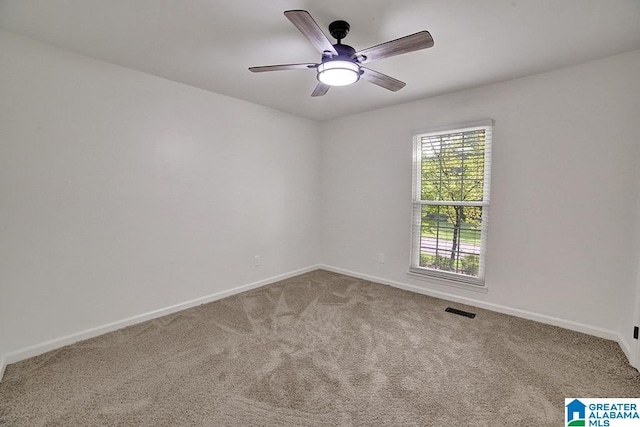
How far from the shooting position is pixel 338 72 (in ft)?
A: 6.23

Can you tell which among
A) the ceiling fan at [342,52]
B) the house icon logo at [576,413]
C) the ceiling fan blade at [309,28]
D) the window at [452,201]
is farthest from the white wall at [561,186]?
the ceiling fan blade at [309,28]

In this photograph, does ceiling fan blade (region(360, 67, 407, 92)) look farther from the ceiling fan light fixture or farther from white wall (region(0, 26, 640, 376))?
white wall (region(0, 26, 640, 376))

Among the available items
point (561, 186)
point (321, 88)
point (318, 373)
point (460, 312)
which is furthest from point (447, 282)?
point (321, 88)

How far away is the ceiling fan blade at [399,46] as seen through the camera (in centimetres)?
155

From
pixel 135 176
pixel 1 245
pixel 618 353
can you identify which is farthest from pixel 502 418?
pixel 1 245

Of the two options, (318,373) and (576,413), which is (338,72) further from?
(576,413)

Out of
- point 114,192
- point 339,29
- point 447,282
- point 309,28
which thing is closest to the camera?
point 309,28

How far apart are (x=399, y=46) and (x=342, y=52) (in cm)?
41

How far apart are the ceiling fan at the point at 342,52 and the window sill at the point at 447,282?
2.33 metres

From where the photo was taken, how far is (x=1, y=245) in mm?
1993

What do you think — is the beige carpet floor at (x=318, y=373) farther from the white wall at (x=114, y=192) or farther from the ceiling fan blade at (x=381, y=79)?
the ceiling fan blade at (x=381, y=79)

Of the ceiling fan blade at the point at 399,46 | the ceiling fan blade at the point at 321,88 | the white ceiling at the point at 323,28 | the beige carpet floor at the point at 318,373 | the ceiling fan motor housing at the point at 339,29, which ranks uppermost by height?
the white ceiling at the point at 323,28

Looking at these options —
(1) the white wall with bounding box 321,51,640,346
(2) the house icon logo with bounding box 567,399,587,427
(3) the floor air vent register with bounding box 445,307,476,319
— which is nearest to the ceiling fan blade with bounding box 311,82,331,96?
(1) the white wall with bounding box 321,51,640,346

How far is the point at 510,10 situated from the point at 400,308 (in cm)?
268
